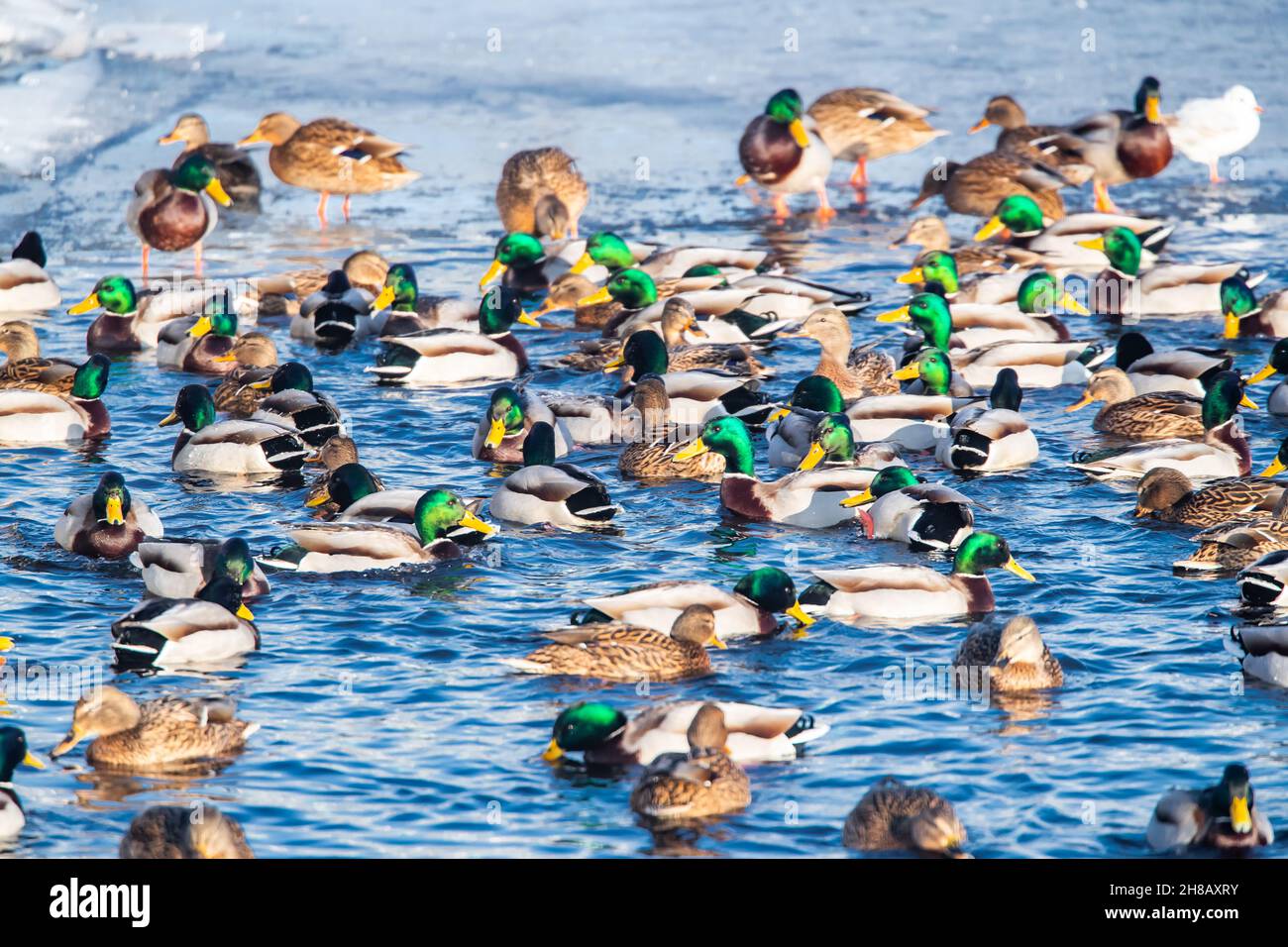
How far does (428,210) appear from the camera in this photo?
816 inches

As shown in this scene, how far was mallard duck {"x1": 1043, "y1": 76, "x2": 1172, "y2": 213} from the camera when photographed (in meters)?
20.2

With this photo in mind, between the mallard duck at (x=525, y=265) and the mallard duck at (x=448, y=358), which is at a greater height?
the mallard duck at (x=525, y=265)

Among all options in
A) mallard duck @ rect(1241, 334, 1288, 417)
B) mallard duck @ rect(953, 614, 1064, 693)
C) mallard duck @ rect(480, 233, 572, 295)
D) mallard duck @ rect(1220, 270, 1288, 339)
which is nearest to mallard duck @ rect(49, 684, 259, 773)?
mallard duck @ rect(953, 614, 1064, 693)

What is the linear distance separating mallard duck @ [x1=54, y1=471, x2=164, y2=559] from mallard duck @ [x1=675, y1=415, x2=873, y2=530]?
3358 millimetres

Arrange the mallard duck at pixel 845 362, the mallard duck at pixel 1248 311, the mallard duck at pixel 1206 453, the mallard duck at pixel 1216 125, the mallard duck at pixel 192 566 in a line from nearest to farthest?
the mallard duck at pixel 192 566 → the mallard duck at pixel 1206 453 → the mallard duck at pixel 845 362 → the mallard duck at pixel 1248 311 → the mallard duck at pixel 1216 125

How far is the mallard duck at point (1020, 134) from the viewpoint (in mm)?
20406

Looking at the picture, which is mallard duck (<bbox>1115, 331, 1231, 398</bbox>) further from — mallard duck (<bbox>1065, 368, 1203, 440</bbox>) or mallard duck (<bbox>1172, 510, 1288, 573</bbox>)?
mallard duck (<bbox>1172, 510, 1288, 573</bbox>)

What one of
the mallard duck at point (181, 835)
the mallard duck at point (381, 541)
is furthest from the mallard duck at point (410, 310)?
the mallard duck at point (181, 835)

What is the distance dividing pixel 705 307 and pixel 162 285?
15.1ft

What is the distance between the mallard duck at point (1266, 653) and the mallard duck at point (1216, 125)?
41.2 ft

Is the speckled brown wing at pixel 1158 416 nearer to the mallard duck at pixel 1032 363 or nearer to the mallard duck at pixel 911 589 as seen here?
Result: the mallard duck at pixel 1032 363

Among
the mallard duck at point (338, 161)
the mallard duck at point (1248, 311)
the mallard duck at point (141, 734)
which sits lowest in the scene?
the mallard duck at point (141, 734)
